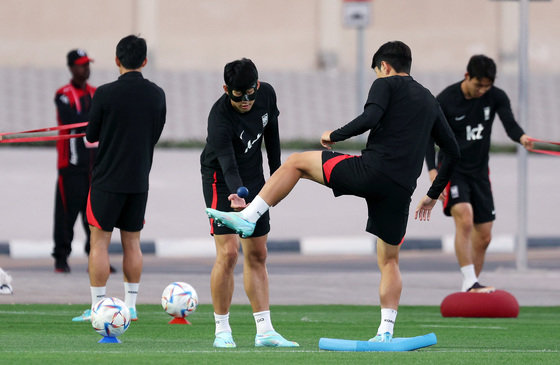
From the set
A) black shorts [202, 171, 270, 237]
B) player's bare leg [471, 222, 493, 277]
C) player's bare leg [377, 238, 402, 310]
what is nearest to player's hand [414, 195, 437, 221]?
player's bare leg [377, 238, 402, 310]

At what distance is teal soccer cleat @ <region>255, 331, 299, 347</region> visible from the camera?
831 cm

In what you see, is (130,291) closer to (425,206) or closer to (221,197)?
(221,197)

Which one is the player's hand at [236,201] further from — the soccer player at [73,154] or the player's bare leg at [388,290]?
the soccer player at [73,154]

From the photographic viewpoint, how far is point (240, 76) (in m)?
7.92

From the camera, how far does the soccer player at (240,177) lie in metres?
8.09

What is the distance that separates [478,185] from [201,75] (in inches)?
839

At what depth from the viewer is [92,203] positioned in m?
9.71

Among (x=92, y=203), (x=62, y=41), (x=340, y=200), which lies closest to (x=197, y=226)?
(x=340, y=200)

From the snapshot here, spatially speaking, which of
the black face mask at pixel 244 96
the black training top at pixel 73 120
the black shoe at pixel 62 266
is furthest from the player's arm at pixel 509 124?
the black shoe at pixel 62 266

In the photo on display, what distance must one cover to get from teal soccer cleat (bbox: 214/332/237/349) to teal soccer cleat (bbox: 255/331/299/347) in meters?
0.16

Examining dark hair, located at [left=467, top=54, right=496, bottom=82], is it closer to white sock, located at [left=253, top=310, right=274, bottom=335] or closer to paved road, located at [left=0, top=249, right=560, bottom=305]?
paved road, located at [left=0, top=249, right=560, bottom=305]

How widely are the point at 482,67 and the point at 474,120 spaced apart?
533 mm

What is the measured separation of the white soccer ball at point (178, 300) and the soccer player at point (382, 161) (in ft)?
7.25

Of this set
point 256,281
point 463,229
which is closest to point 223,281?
point 256,281
